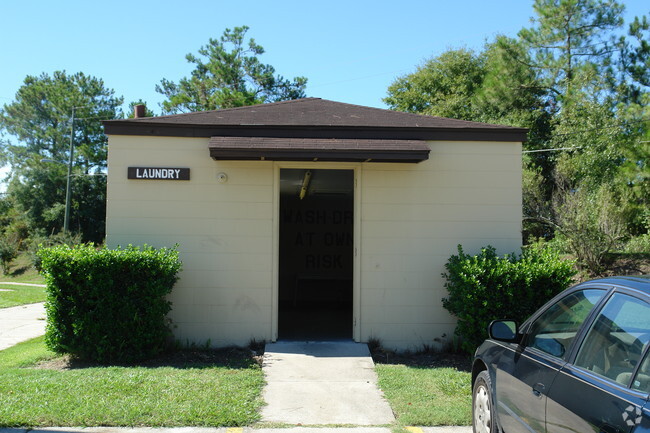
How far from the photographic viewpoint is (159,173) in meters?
8.59

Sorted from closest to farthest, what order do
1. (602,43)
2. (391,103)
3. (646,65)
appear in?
(646,65)
(602,43)
(391,103)

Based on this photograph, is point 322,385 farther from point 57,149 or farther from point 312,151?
point 57,149

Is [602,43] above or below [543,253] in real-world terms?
above

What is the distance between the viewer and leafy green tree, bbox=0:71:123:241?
146ft

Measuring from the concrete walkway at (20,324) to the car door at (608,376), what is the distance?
9.20 m

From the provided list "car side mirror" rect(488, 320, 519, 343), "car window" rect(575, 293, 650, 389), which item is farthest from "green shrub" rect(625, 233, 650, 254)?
"car window" rect(575, 293, 650, 389)

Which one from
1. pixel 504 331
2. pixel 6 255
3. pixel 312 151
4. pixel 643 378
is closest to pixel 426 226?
pixel 312 151

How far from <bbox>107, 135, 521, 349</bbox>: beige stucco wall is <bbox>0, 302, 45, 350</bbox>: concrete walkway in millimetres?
3665

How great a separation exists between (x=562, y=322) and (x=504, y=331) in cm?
54

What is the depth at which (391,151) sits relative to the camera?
26.7 ft

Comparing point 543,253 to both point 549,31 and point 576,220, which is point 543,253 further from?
point 549,31

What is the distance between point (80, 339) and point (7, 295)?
15244 millimetres

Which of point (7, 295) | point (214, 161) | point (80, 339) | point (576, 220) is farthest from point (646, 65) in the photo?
point (7, 295)

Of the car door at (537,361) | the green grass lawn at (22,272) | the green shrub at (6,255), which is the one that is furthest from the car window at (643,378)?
the green shrub at (6,255)
